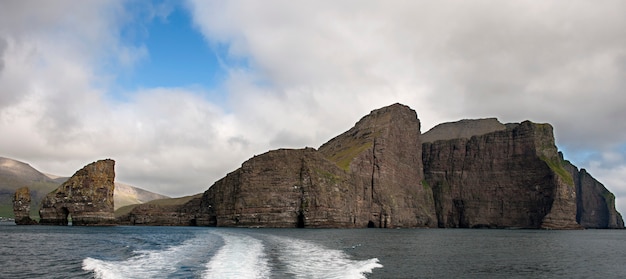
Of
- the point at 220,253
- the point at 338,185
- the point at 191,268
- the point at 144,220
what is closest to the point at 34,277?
the point at 191,268

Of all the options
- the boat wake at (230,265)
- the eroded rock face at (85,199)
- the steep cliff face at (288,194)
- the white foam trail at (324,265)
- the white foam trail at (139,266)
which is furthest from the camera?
the steep cliff face at (288,194)

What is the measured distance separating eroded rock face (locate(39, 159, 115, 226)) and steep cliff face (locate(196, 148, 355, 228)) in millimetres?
42072

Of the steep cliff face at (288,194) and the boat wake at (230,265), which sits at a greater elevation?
the steep cliff face at (288,194)

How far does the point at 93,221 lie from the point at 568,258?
395 ft

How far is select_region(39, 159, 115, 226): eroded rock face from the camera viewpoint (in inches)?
5182

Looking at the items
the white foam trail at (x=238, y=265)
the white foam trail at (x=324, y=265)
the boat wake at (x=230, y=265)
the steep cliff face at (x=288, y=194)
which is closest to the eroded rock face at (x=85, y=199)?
the steep cliff face at (x=288, y=194)

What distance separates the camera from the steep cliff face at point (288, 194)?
15250 cm

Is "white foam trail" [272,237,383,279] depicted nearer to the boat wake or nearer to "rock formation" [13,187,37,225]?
the boat wake

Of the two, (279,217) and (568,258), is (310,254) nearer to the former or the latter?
(568,258)

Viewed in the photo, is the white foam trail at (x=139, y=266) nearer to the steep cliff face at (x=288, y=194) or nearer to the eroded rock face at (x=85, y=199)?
the eroded rock face at (x=85, y=199)

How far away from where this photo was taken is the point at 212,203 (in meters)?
184

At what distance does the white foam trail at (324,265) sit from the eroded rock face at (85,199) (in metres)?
99.8

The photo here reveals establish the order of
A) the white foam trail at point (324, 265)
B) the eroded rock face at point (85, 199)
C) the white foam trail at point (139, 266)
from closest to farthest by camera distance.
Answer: the white foam trail at point (139, 266) < the white foam trail at point (324, 265) < the eroded rock face at point (85, 199)

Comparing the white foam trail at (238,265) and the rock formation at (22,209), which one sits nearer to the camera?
the white foam trail at (238,265)
